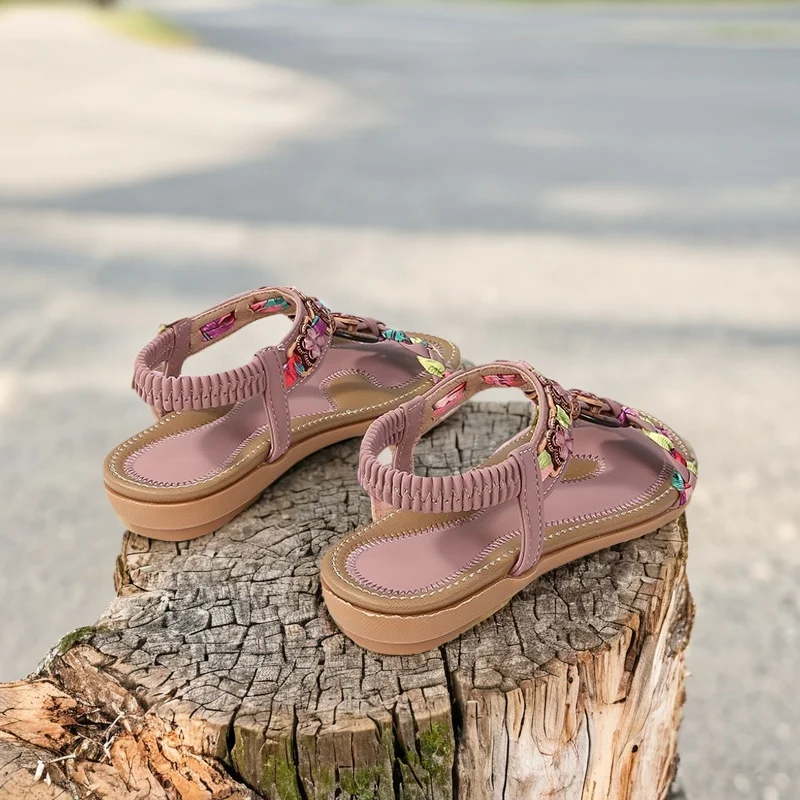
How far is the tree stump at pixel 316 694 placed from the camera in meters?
1.09

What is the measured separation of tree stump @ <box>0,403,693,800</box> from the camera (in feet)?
3.57

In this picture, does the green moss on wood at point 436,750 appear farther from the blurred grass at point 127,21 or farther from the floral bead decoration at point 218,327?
the blurred grass at point 127,21

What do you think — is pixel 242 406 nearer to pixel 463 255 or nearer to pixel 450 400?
pixel 450 400

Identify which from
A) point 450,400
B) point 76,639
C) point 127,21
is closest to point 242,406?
point 450,400

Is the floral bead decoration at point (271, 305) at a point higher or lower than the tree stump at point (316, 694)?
higher

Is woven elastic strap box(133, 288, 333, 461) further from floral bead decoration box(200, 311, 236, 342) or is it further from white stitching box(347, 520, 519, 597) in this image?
white stitching box(347, 520, 519, 597)

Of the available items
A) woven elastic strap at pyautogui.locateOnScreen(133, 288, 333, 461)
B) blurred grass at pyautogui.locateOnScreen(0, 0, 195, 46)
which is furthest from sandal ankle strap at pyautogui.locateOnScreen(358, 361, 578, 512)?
blurred grass at pyautogui.locateOnScreen(0, 0, 195, 46)

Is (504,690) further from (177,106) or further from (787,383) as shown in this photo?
(177,106)

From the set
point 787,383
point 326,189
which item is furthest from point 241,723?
point 326,189

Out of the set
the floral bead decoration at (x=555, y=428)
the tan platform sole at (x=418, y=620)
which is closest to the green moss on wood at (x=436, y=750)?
the tan platform sole at (x=418, y=620)

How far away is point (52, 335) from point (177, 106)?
201 inches

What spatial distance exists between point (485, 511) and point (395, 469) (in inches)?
8.6

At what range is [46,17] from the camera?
45.4 ft

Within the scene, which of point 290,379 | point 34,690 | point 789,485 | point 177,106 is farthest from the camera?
point 177,106
